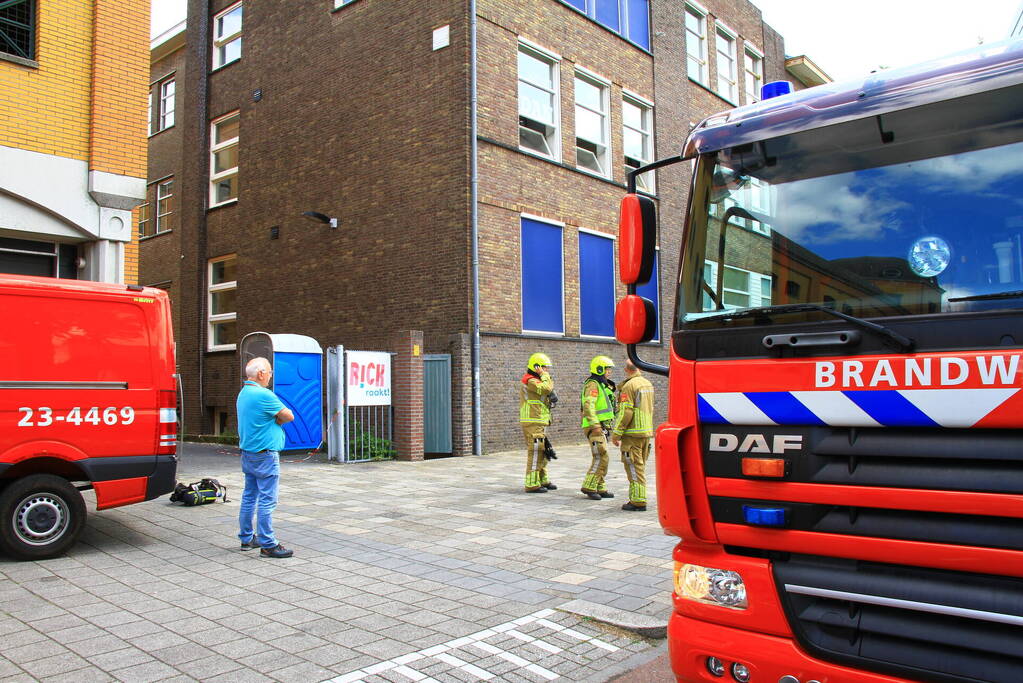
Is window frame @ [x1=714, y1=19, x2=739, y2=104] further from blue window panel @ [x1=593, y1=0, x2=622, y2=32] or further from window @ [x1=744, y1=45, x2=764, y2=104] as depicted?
blue window panel @ [x1=593, y1=0, x2=622, y2=32]

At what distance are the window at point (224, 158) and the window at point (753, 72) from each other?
647 inches

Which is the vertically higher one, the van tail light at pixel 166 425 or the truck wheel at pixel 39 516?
the van tail light at pixel 166 425

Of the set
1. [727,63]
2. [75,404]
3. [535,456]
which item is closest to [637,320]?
[75,404]

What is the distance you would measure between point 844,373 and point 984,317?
0.49 meters

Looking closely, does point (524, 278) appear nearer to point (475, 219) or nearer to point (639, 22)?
point (475, 219)

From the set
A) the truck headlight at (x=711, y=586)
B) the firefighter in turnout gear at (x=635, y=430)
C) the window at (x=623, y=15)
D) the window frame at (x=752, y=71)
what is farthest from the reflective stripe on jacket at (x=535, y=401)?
the window frame at (x=752, y=71)

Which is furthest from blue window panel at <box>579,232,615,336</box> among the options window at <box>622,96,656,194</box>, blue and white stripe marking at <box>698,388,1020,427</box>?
blue and white stripe marking at <box>698,388,1020,427</box>

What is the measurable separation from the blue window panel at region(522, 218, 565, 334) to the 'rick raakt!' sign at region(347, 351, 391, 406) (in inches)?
132

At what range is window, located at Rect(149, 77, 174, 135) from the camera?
24969mm

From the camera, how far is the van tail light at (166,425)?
7.09 m

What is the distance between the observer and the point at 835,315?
9.77ft

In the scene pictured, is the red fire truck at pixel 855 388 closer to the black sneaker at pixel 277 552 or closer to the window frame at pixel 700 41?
the black sneaker at pixel 277 552

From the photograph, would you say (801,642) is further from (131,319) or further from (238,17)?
(238,17)

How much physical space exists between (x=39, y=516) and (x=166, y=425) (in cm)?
121
